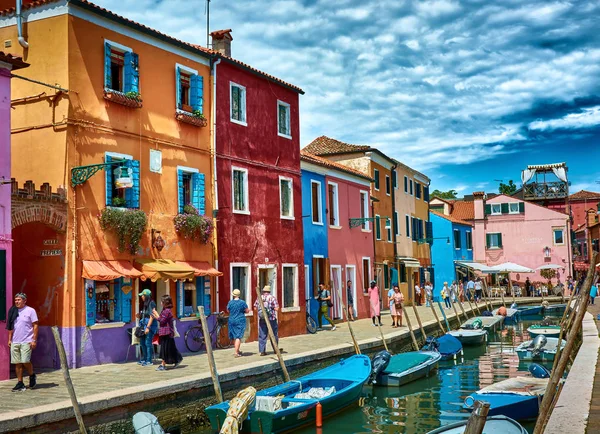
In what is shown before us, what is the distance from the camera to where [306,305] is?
24625 millimetres

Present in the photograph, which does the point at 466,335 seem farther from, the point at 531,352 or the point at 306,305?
the point at 306,305

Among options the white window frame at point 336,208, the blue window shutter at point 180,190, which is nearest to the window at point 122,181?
the blue window shutter at point 180,190

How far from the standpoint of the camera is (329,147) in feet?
116

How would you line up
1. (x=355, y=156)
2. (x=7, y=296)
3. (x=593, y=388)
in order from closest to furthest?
(x=593, y=388) < (x=7, y=296) < (x=355, y=156)

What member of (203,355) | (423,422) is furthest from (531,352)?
(203,355)

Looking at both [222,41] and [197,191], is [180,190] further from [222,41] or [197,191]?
[222,41]

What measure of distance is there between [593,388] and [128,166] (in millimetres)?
11095

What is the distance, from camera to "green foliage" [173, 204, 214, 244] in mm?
18141

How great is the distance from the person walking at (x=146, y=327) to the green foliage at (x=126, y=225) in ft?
4.55

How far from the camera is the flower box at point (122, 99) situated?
53.4 ft

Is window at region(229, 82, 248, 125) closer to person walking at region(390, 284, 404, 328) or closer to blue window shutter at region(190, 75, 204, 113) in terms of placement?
blue window shutter at region(190, 75, 204, 113)

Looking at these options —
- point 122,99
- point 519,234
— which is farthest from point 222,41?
point 519,234

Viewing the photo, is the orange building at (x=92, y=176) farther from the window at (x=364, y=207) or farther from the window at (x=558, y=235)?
the window at (x=558, y=235)

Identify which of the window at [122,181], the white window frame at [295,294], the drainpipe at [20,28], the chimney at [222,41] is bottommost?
the white window frame at [295,294]
